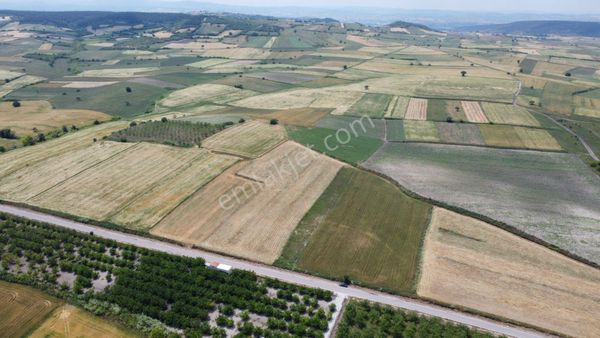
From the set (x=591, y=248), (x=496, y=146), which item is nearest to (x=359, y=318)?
(x=591, y=248)

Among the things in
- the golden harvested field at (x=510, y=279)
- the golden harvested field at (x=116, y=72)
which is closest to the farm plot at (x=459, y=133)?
the golden harvested field at (x=510, y=279)

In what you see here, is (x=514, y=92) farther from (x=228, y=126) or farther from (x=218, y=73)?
(x=218, y=73)

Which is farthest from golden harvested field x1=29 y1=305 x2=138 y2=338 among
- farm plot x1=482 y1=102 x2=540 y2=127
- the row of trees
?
farm plot x1=482 y1=102 x2=540 y2=127

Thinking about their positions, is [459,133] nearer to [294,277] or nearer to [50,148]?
[294,277]

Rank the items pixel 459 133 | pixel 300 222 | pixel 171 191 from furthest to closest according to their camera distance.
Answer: pixel 459 133 → pixel 171 191 → pixel 300 222

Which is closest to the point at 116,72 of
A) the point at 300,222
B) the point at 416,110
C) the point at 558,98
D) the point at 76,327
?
the point at 416,110

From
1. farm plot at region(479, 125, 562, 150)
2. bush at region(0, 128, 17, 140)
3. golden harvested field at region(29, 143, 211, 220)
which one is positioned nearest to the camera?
golden harvested field at region(29, 143, 211, 220)

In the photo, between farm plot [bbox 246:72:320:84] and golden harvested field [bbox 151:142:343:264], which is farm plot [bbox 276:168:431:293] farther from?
farm plot [bbox 246:72:320:84]
